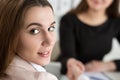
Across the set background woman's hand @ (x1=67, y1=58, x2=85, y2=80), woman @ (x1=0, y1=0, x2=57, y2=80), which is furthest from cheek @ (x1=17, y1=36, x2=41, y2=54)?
background woman's hand @ (x1=67, y1=58, x2=85, y2=80)

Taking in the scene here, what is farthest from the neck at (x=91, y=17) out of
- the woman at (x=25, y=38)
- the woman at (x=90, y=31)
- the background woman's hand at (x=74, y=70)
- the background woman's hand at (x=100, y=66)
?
the woman at (x=25, y=38)

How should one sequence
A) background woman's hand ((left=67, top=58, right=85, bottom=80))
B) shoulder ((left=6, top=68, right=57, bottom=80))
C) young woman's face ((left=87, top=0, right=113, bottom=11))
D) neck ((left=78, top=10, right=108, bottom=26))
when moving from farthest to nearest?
neck ((left=78, top=10, right=108, bottom=26)) → young woman's face ((left=87, top=0, right=113, bottom=11)) → background woman's hand ((left=67, top=58, right=85, bottom=80)) → shoulder ((left=6, top=68, right=57, bottom=80))

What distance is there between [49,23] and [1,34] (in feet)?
0.36

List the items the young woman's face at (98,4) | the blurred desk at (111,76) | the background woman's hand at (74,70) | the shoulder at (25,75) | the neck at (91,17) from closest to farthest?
the shoulder at (25,75) → the background woman's hand at (74,70) → the blurred desk at (111,76) → the young woman's face at (98,4) → the neck at (91,17)

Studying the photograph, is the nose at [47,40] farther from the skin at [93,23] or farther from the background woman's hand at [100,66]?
the background woman's hand at [100,66]

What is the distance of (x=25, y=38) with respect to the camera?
66 cm

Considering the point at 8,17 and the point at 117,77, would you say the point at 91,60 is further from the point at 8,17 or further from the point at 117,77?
the point at 8,17

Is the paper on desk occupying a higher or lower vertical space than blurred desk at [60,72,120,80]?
lower

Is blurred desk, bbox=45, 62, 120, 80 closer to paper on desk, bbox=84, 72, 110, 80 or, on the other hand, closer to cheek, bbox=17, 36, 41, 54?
paper on desk, bbox=84, 72, 110, 80

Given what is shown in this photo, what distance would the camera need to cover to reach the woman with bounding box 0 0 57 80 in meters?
0.63

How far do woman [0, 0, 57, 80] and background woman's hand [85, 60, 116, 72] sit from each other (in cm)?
72

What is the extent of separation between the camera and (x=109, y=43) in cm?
160

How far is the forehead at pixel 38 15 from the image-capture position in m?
0.64

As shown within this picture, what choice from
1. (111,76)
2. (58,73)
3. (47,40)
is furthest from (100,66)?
(47,40)
